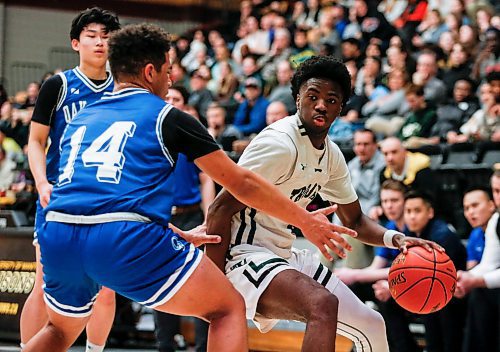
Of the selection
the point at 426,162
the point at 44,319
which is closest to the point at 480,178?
the point at 426,162

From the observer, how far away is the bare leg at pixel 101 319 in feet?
16.4

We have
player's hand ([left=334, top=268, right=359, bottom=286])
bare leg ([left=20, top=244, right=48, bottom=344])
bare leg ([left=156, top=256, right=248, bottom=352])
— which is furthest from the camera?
player's hand ([left=334, top=268, right=359, bottom=286])

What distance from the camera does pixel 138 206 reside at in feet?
11.3

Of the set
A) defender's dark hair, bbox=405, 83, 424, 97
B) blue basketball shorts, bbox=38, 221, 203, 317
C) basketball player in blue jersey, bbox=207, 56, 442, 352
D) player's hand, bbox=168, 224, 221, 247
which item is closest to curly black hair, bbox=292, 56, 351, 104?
basketball player in blue jersey, bbox=207, 56, 442, 352

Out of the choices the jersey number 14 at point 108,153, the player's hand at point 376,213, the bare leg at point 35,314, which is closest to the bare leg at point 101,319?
the bare leg at point 35,314

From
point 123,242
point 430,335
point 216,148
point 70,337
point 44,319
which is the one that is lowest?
point 430,335

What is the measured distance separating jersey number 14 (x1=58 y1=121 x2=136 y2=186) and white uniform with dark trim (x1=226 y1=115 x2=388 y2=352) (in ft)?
2.76

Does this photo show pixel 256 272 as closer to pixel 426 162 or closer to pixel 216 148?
pixel 216 148

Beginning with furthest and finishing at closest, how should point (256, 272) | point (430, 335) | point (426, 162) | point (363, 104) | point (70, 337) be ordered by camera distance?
point (363, 104)
point (426, 162)
point (430, 335)
point (256, 272)
point (70, 337)

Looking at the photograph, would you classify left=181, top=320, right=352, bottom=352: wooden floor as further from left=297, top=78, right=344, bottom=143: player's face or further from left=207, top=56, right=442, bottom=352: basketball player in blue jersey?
left=297, top=78, right=344, bottom=143: player's face

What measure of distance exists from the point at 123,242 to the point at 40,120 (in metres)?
1.86

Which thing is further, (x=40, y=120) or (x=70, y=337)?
(x=40, y=120)

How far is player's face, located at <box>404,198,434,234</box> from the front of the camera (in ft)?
21.9

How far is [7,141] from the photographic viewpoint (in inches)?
487
